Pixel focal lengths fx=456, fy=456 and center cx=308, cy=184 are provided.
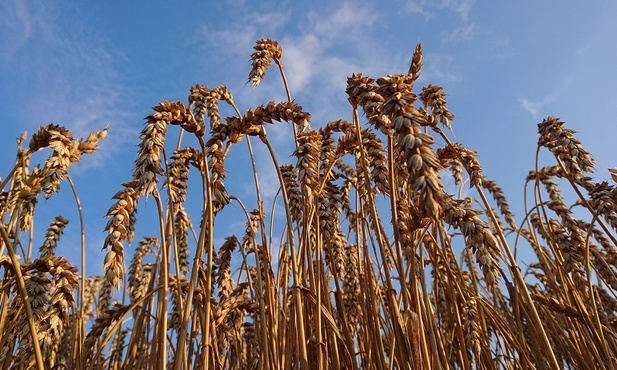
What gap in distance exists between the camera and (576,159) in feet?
9.55

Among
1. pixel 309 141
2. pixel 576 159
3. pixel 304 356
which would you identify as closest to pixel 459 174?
pixel 576 159

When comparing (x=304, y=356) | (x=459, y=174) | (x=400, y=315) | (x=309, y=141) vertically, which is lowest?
(x=304, y=356)

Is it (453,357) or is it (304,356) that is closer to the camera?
(304,356)

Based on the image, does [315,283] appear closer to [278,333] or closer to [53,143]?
[278,333]

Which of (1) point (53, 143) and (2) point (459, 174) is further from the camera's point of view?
(2) point (459, 174)

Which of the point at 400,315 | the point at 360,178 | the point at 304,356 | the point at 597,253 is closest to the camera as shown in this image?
the point at 304,356

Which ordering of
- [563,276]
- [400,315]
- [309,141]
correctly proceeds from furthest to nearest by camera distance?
[563,276] → [309,141] → [400,315]

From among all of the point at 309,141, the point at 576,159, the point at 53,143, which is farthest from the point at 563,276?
the point at 53,143

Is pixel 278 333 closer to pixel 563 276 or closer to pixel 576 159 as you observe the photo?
pixel 563 276

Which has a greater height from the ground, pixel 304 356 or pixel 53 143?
pixel 53 143

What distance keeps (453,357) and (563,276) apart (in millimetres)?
1711

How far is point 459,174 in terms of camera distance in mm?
3957

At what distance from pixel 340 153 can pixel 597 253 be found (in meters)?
2.13

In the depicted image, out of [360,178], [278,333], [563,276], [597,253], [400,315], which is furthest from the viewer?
[597,253]
